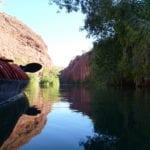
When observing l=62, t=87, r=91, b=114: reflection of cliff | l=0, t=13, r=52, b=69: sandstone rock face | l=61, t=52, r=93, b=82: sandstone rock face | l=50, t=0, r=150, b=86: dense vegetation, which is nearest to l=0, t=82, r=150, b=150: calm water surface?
l=62, t=87, r=91, b=114: reflection of cliff

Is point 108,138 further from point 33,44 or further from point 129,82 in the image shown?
point 33,44

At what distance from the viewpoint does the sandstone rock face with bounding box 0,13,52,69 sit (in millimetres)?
76231

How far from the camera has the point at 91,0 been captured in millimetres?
14570

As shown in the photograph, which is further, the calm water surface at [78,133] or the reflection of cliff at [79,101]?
the reflection of cliff at [79,101]

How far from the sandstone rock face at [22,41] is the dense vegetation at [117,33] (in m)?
53.7

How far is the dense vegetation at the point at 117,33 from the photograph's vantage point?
12.2 m

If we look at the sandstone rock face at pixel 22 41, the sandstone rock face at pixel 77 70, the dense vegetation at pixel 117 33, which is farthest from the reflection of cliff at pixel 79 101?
the sandstone rock face at pixel 22 41

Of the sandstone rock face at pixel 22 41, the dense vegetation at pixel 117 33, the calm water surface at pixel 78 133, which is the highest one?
the sandstone rock face at pixel 22 41

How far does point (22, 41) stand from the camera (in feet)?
276

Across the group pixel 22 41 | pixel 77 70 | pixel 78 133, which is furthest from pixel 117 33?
pixel 22 41

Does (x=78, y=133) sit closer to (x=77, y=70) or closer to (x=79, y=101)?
(x=79, y=101)

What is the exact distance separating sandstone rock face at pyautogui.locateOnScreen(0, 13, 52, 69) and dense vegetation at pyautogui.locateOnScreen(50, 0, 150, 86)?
2115 inches

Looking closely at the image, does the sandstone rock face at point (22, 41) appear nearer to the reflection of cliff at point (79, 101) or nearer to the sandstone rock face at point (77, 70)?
the sandstone rock face at point (77, 70)

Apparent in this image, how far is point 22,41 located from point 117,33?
227 feet
